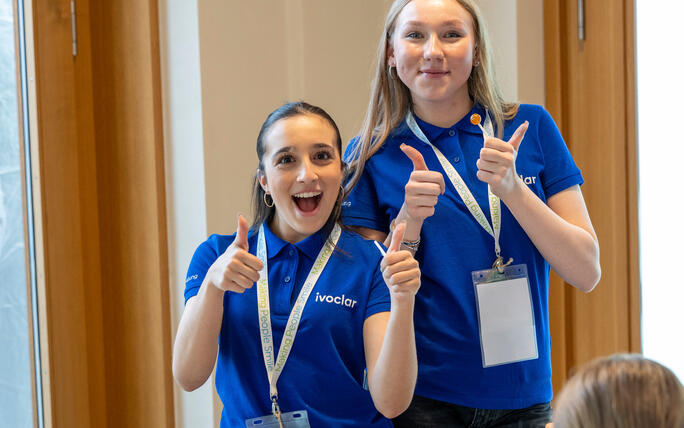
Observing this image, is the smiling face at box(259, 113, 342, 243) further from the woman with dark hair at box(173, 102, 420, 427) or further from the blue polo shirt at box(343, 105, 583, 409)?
the blue polo shirt at box(343, 105, 583, 409)

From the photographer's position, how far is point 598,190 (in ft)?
9.30

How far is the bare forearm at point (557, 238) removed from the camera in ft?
5.76

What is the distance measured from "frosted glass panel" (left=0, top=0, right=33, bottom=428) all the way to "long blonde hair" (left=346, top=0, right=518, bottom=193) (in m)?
1.32

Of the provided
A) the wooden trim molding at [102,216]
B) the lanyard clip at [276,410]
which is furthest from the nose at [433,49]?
the wooden trim molding at [102,216]

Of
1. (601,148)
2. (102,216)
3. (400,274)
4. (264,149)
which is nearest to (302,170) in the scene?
(264,149)

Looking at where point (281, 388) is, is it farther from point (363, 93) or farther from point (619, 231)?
point (363, 93)

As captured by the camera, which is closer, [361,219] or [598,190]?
[361,219]

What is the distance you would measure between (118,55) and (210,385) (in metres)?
1.21

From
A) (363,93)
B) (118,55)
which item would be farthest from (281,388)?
(363,93)

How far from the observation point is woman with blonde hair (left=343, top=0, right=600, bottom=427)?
182 cm

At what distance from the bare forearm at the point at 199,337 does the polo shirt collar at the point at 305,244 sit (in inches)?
7.7

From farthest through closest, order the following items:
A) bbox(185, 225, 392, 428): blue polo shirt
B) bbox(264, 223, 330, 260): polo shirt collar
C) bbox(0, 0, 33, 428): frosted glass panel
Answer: bbox(0, 0, 33, 428): frosted glass panel → bbox(264, 223, 330, 260): polo shirt collar → bbox(185, 225, 392, 428): blue polo shirt

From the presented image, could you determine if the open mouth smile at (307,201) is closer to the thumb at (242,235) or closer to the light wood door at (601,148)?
the thumb at (242,235)

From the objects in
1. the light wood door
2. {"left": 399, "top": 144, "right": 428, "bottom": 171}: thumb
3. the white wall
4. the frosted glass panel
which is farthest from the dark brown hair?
the light wood door
